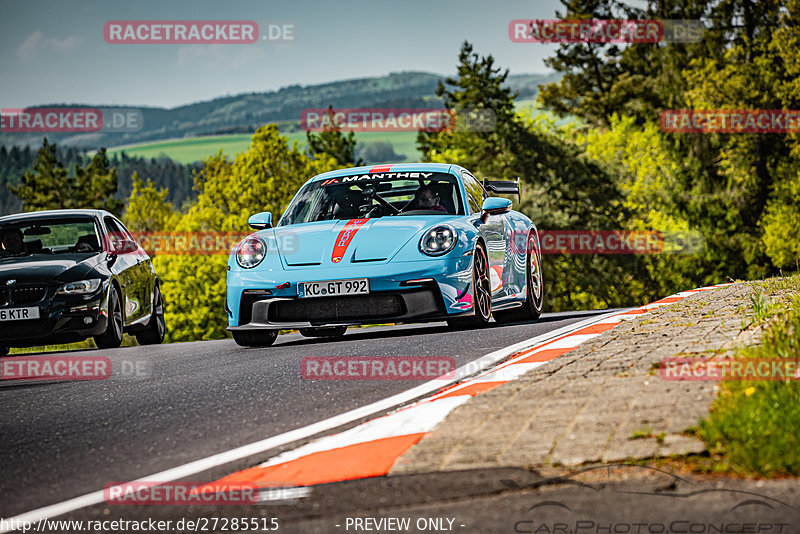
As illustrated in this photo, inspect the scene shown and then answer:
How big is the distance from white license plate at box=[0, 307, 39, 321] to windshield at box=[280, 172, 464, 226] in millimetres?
2792

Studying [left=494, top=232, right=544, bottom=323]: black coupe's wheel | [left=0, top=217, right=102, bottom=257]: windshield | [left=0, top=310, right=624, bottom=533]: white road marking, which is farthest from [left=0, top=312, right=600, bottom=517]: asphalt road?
[left=0, top=217, right=102, bottom=257]: windshield

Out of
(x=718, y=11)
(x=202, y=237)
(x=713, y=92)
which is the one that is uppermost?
(x=718, y=11)

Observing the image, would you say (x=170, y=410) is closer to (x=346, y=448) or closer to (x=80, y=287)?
(x=346, y=448)

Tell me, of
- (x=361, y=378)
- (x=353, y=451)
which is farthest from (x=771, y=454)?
(x=361, y=378)

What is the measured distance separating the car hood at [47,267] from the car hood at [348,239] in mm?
2659

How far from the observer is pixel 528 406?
4652mm

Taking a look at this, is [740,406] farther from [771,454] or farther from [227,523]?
[227,523]

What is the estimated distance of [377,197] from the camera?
10.0 meters

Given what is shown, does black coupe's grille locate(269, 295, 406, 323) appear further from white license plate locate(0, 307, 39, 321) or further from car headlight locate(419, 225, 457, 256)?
white license plate locate(0, 307, 39, 321)

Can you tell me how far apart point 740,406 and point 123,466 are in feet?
8.84

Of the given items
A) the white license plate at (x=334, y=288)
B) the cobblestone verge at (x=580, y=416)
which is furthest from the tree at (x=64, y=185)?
the cobblestone verge at (x=580, y=416)

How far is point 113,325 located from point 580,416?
7.71m

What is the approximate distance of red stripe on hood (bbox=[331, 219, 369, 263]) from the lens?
876 centimetres

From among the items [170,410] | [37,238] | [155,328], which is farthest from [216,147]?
[170,410]
